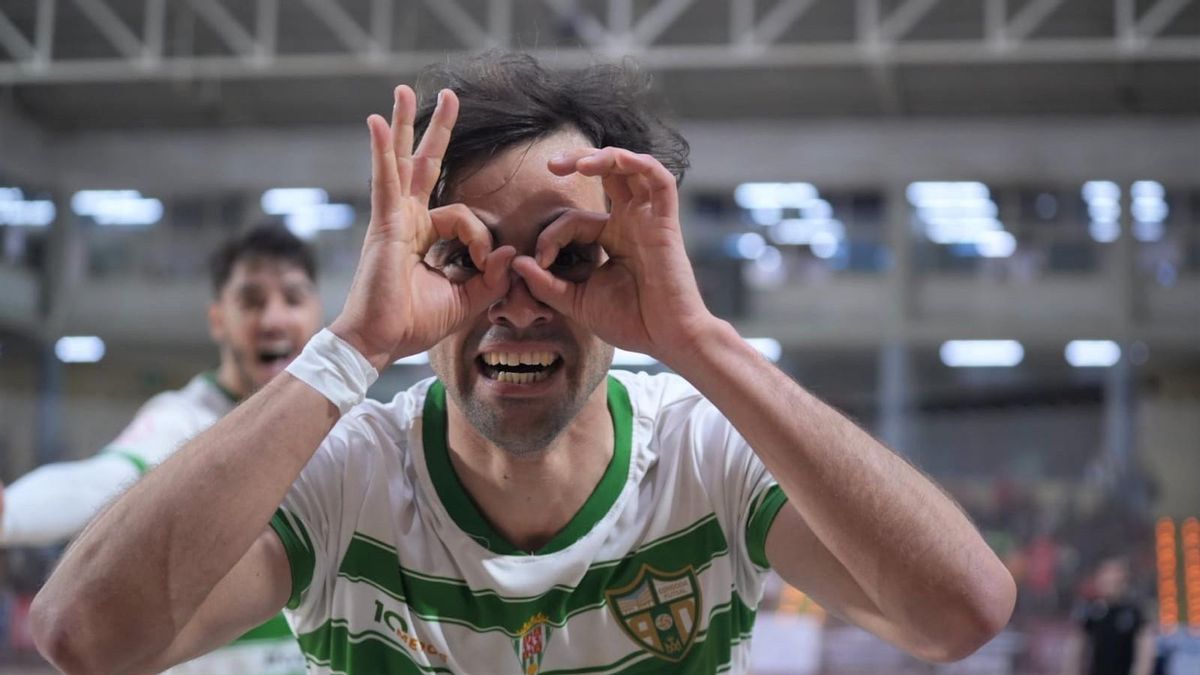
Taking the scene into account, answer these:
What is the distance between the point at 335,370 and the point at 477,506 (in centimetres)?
45

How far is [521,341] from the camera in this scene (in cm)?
246

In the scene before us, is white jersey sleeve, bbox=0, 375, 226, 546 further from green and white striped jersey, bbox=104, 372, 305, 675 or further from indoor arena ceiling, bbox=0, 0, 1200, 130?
indoor arena ceiling, bbox=0, 0, 1200, 130

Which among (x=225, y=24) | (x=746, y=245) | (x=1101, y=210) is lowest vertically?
(x=746, y=245)

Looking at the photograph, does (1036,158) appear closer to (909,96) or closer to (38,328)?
(909,96)

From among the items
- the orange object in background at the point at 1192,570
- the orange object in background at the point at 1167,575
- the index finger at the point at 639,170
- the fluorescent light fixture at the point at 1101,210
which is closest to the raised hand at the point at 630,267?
the index finger at the point at 639,170

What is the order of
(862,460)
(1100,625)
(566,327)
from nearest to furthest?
(862,460) < (566,327) < (1100,625)

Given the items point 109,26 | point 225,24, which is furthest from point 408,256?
point 225,24

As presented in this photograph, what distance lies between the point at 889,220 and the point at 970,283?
1376 mm

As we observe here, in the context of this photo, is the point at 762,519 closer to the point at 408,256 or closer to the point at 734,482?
the point at 734,482

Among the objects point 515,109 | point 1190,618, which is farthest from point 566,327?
point 1190,618

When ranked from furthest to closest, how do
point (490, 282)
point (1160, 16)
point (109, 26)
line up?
point (109, 26) → point (1160, 16) → point (490, 282)

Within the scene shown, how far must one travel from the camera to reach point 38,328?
18766mm

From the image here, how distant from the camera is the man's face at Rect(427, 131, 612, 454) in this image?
→ 7.98 feet

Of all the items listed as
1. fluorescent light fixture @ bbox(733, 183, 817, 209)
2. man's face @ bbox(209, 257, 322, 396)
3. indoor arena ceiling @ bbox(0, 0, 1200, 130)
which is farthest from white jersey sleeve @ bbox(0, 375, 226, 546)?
fluorescent light fixture @ bbox(733, 183, 817, 209)
